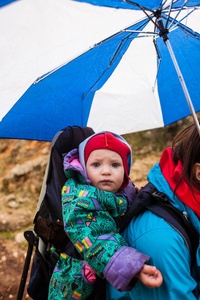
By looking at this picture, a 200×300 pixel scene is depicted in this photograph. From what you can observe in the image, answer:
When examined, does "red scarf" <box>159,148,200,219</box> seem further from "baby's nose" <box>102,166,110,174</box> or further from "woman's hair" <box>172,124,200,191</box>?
"baby's nose" <box>102,166,110,174</box>

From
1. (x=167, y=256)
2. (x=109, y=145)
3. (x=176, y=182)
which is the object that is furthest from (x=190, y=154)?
(x=109, y=145)

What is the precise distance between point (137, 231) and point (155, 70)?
5.26 feet

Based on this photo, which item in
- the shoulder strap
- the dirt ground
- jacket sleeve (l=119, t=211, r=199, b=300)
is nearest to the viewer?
jacket sleeve (l=119, t=211, r=199, b=300)

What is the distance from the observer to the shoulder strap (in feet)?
4.31

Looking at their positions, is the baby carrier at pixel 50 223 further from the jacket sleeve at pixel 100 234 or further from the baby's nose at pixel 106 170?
the baby's nose at pixel 106 170

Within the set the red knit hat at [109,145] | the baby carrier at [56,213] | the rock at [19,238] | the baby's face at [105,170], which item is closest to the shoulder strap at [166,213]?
the baby carrier at [56,213]

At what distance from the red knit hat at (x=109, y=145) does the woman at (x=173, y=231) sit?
0.42 metres

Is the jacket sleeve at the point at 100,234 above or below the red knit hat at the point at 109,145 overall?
below

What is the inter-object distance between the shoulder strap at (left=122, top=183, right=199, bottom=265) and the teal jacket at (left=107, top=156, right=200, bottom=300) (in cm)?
2

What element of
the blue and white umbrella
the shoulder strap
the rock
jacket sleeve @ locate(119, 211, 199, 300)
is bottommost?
the rock

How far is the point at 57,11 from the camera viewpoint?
5.43ft

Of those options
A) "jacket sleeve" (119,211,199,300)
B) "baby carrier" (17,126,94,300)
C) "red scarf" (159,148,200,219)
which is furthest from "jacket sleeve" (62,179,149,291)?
"red scarf" (159,148,200,219)

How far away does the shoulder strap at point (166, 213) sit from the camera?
1.31 metres

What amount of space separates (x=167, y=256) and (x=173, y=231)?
4.8 inches
